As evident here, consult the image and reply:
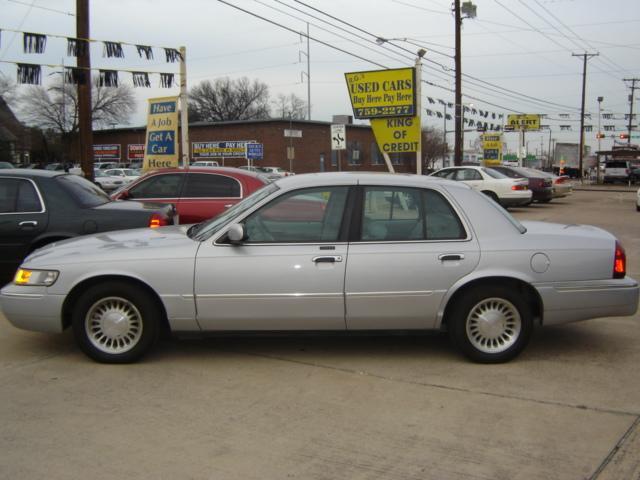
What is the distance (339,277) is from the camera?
495cm

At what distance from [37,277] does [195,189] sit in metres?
4.74

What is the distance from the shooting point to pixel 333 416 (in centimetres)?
415

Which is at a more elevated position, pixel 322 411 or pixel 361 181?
pixel 361 181

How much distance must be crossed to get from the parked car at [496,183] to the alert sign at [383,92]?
467cm

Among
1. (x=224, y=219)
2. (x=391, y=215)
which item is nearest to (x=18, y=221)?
(x=224, y=219)

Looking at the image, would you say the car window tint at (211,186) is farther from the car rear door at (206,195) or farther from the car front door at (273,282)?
the car front door at (273,282)

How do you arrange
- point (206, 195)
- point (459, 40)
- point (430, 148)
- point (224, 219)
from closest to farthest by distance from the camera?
point (224, 219), point (206, 195), point (459, 40), point (430, 148)

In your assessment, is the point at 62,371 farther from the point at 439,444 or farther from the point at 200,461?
the point at 439,444

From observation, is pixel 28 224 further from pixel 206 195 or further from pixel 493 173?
pixel 493 173

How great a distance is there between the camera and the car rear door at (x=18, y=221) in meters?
7.18

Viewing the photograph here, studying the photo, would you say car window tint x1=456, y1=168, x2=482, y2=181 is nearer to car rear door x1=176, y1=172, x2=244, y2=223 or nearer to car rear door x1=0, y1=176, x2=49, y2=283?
car rear door x1=176, y1=172, x2=244, y2=223

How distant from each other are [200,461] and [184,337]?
1.72 meters

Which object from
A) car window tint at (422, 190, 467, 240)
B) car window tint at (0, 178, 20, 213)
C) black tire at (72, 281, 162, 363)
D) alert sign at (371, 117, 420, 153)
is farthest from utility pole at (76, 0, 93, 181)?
car window tint at (422, 190, 467, 240)

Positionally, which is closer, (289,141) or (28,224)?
(28,224)
